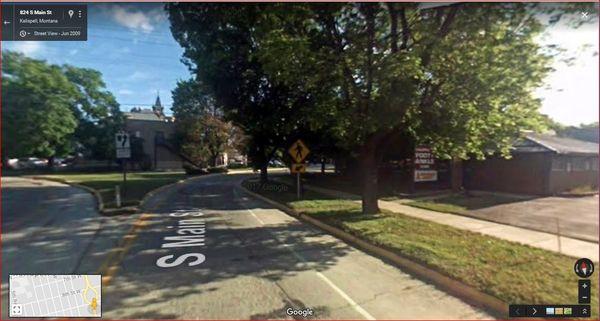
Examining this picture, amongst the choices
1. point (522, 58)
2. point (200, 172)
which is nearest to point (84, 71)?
point (522, 58)

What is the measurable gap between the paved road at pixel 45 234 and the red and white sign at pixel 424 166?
13.0m

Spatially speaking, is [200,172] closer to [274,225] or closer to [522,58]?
[274,225]

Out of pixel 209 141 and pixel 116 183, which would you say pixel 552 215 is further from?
pixel 209 141

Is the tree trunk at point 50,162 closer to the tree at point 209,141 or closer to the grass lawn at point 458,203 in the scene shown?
the grass lawn at point 458,203

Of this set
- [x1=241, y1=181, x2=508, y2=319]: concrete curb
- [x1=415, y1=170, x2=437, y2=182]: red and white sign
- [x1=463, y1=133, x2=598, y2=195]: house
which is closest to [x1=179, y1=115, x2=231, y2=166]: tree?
[x1=415, y1=170, x2=437, y2=182]: red and white sign

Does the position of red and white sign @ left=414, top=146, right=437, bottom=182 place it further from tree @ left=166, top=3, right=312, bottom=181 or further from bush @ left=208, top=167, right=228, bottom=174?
bush @ left=208, top=167, right=228, bottom=174

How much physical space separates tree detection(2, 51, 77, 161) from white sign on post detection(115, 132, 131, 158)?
198 centimetres

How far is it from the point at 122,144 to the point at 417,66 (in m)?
5.22

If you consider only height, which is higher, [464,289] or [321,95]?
[321,95]

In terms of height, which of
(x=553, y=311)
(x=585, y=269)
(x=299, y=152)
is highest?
(x=299, y=152)

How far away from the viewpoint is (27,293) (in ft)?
8.53

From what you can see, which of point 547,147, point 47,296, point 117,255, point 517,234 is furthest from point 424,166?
point 47,296

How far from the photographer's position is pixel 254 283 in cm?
446

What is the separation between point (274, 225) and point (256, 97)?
8.77 m
